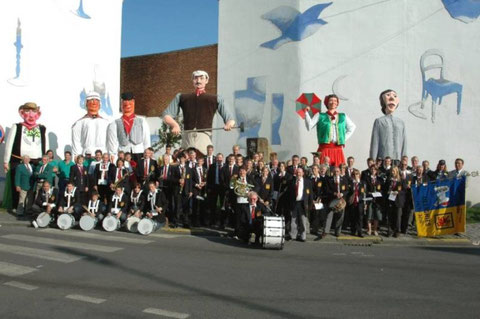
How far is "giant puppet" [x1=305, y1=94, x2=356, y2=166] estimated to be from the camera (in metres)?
13.1

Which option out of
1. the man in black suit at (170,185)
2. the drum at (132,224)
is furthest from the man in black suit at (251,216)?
the drum at (132,224)

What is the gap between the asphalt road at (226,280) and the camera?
5.25 meters

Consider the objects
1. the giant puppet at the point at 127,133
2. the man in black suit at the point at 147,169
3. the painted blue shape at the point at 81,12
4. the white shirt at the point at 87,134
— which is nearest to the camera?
the man in black suit at the point at 147,169

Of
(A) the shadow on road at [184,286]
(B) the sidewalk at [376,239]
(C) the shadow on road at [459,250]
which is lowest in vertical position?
(A) the shadow on road at [184,286]

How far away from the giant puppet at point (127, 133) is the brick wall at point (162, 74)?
24929mm

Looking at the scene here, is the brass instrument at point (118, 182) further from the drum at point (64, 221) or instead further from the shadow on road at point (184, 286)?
the shadow on road at point (184, 286)

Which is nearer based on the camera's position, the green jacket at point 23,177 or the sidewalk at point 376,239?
the sidewalk at point 376,239

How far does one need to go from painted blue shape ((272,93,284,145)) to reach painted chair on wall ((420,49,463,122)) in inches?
186

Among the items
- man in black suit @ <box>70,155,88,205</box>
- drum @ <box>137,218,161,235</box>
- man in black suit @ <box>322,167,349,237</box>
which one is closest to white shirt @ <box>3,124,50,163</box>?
man in black suit @ <box>70,155,88,205</box>

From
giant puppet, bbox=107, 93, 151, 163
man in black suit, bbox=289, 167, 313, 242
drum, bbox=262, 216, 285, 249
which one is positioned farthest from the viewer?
giant puppet, bbox=107, 93, 151, 163

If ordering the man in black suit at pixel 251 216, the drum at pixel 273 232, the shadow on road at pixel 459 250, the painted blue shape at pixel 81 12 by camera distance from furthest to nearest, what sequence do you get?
1. the painted blue shape at pixel 81 12
2. the man in black suit at pixel 251 216
3. the shadow on road at pixel 459 250
4. the drum at pixel 273 232

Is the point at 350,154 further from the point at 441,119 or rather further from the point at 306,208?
the point at 306,208

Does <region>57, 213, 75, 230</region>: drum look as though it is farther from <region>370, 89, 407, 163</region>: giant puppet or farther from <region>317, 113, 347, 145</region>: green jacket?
<region>370, 89, 407, 163</region>: giant puppet

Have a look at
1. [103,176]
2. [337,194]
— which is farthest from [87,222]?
[337,194]
